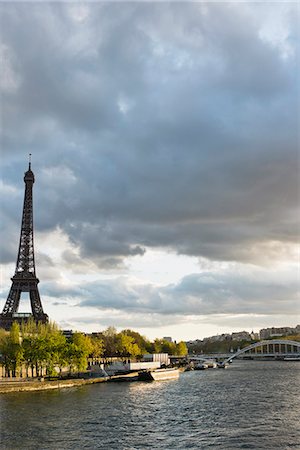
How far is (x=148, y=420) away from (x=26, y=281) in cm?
7579

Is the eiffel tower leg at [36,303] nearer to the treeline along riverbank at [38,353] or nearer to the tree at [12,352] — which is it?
the treeline along riverbank at [38,353]

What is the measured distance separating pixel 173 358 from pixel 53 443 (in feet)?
495

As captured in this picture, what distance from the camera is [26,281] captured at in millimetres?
115438

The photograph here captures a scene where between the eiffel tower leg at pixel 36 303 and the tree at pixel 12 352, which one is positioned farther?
the eiffel tower leg at pixel 36 303

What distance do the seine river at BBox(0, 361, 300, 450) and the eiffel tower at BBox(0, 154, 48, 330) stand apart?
47.2 meters

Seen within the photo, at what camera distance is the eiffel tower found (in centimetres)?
11062

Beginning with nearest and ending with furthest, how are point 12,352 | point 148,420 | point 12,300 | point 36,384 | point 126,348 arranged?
1. point 148,420
2. point 36,384
3. point 12,352
4. point 12,300
5. point 126,348

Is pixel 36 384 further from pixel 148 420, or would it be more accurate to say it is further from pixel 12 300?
pixel 12 300

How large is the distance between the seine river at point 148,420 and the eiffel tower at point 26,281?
47226 mm

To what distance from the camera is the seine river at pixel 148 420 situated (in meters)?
34.7

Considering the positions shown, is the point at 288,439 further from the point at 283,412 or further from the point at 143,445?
the point at 283,412

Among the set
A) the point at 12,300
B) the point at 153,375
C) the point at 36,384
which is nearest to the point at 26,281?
the point at 12,300

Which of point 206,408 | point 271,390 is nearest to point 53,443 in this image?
point 206,408

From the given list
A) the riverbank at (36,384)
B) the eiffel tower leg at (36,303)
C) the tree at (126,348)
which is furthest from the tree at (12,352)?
the tree at (126,348)
